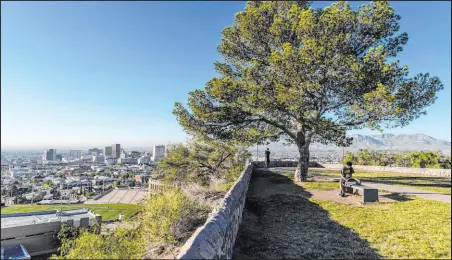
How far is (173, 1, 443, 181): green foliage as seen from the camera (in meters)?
11.4

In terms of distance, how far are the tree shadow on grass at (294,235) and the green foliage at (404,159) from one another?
67.4 feet

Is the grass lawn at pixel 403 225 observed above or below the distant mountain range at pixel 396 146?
below

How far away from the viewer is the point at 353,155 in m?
32.8

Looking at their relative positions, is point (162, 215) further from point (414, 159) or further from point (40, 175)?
point (414, 159)

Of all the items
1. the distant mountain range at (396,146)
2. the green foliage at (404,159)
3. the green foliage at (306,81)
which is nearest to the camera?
the green foliage at (306,81)

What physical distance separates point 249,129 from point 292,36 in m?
5.41

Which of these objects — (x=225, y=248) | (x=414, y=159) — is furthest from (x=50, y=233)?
(x=414, y=159)

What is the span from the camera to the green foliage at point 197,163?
16578mm

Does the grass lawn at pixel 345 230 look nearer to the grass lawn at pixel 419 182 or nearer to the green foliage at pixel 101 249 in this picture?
the green foliage at pixel 101 249

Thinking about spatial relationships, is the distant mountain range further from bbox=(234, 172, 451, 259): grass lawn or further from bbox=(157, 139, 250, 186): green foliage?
bbox=(234, 172, 451, 259): grass lawn

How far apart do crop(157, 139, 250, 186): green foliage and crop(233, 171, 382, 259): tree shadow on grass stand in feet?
25.4

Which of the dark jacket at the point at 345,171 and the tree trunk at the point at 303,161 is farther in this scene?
the tree trunk at the point at 303,161

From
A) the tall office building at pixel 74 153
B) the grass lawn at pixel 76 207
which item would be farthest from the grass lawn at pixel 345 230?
the tall office building at pixel 74 153

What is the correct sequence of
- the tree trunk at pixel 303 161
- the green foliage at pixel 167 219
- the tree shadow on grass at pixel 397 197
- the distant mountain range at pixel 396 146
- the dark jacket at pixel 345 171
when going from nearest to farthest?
the green foliage at pixel 167 219, the tree shadow on grass at pixel 397 197, the dark jacket at pixel 345 171, the tree trunk at pixel 303 161, the distant mountain range at pixel 396 146
